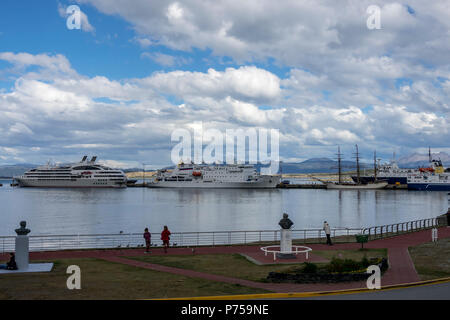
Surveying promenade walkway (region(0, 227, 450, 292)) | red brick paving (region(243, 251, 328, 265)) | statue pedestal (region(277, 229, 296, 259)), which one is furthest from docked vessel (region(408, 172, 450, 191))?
statue pedestal (region(277, 229, 296, 259))

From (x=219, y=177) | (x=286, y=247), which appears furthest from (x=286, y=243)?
(x=219, y=177)

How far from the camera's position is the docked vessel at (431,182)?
5551 inches

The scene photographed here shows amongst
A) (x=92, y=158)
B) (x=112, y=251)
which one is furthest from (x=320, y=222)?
(x=92, y=158)

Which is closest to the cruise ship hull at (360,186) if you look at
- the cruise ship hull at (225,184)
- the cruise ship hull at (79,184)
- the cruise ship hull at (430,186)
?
the cruise ship hull at (430,186)

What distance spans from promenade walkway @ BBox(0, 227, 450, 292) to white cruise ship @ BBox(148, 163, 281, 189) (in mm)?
119129

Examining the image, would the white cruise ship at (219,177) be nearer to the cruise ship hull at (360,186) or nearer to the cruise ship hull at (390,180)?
the cruise ship hull at (360,186)

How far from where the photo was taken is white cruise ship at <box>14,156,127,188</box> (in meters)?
154

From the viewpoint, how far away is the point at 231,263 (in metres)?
16.9

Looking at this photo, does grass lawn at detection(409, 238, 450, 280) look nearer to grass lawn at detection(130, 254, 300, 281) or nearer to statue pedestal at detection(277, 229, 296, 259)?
grass lawn at detection(130, 254, 300, 281)

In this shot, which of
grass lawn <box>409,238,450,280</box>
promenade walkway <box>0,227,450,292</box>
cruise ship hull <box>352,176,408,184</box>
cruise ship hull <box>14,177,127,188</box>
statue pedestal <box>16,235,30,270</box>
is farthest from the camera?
cruise ship hull <box>352,176,408,184</box>
